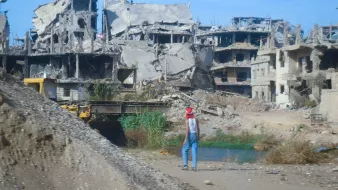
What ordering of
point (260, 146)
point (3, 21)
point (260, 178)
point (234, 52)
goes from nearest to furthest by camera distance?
point (260, 178)
point (260, 146)
point (3, 21)
point (234, 52)

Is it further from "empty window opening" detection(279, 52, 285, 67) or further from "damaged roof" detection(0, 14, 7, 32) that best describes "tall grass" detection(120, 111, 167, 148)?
"damaged roof" detection(0, 14, 7, 32)

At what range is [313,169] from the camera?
15.4 metres

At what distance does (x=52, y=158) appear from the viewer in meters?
7.54

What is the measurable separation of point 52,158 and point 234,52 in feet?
221

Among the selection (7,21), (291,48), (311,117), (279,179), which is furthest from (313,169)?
(7,21)

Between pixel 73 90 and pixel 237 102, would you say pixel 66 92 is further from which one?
pixel 237 102

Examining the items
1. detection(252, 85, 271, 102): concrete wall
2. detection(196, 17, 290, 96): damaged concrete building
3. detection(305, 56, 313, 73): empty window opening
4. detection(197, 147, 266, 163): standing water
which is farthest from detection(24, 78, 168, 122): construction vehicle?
detection(196, 17, 290, 96): damaged concrete building

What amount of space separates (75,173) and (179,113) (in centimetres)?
3218

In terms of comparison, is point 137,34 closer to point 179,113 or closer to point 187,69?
point 187,69

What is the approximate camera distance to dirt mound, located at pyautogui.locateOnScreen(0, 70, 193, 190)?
23.3 ft

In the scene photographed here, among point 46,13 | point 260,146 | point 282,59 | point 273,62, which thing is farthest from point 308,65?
point 46,13

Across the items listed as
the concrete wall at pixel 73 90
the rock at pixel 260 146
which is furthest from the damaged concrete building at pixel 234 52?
the rock at pixel 260 146

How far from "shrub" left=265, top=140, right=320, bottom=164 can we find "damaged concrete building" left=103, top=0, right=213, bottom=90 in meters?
38.8

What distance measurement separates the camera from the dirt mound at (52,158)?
280 inches
